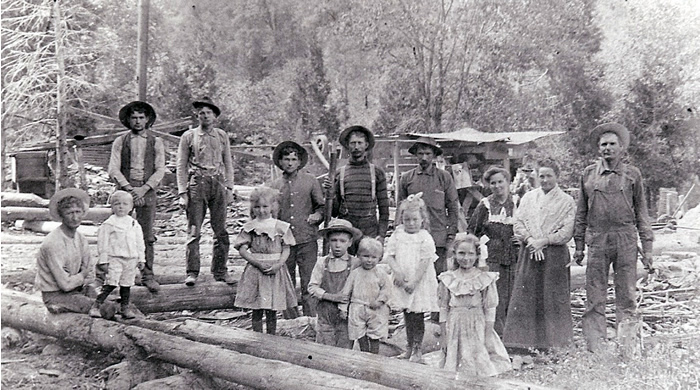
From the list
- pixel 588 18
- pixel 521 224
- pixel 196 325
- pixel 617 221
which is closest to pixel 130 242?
pixel 196 325

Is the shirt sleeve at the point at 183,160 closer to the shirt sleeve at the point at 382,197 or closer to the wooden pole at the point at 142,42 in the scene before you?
the shirt sleeve at the point at 382,197

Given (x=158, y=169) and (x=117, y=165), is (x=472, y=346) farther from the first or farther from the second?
(x=117, y=165)

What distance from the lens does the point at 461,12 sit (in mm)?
13156

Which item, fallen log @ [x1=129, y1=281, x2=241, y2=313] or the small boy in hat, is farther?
fallen log @ [x1=129, y1=281, x2=241, y2=313]

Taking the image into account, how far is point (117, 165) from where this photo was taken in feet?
20.0

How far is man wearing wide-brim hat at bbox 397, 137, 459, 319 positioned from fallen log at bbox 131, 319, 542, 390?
2.06 m

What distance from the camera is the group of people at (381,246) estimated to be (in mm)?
4922

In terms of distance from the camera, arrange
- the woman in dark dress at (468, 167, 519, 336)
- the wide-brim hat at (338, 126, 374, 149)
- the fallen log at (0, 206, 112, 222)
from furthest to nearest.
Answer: the fallen log at (0, 206, 112, 222) → the wide-brim hat at (338, 126, 374, 149) → the woman in dark dress at (468, 167, 519, 336)

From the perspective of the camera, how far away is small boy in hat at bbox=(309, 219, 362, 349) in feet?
16.6

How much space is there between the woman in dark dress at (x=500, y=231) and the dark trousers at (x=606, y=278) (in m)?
0.79

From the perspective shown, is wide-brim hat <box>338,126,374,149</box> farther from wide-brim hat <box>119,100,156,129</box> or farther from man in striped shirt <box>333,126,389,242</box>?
wide-brim hat <box>119,100,156,129</box>

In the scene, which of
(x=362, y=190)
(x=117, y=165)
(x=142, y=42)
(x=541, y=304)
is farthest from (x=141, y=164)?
(x=541, y=304)

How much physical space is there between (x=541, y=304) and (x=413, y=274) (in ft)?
4.66

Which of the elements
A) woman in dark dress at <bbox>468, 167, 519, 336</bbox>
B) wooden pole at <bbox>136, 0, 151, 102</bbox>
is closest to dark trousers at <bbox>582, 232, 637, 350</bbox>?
woman in dark dress at <bbox>468, 167, 519, 336</bbox>
